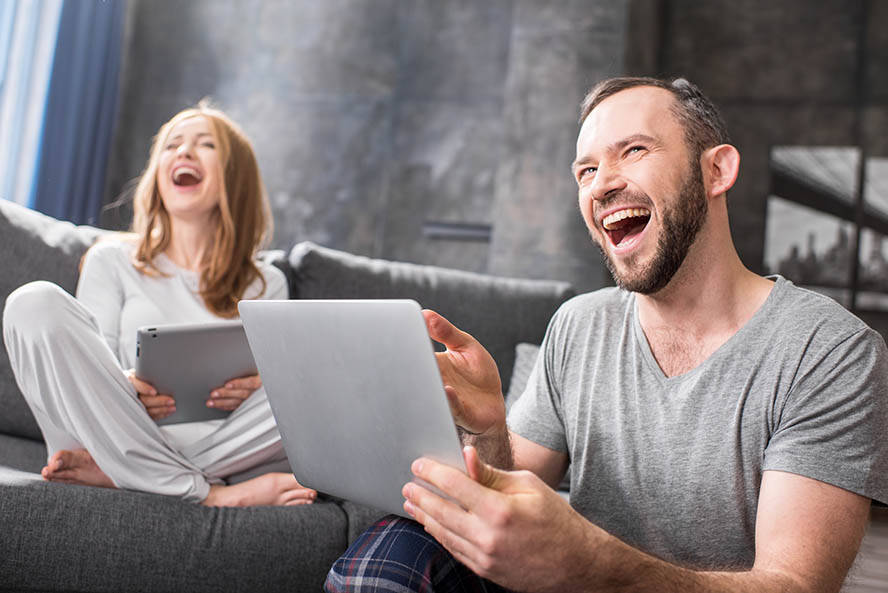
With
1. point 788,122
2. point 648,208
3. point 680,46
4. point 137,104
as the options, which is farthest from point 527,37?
point 648,208

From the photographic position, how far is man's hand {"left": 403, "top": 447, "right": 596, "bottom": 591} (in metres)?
0.73

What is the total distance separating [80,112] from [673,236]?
3505 millimetres

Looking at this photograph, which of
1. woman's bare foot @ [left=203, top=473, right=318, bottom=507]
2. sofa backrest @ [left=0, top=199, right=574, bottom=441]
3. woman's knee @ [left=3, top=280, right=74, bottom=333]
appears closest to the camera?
woman's knee @ [left=3, top=280, right=74, bottom=333]

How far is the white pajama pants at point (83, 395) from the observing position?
1.50m

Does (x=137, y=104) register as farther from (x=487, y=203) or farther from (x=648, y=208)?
(x=648, y=208)

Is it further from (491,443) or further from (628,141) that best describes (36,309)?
(628,141)

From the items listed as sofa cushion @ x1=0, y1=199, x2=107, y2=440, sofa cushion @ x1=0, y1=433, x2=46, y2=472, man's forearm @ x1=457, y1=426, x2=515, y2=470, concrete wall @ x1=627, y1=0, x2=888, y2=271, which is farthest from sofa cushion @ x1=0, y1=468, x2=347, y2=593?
concrete wall @ x1=627, y1=0, x2=888, y2=271

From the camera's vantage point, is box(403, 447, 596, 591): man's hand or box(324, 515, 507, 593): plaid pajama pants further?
box(324, 515, 507, 593): plaid pajama pants

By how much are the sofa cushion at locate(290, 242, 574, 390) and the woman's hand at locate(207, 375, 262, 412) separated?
1.89 ft

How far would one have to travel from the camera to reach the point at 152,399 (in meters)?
1.60

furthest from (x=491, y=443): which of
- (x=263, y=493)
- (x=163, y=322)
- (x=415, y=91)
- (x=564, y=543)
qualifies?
(x=415, y=91)

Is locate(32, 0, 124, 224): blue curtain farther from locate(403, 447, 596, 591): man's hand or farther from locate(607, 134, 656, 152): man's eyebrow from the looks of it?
locate(403, 447, 596, 591): man's hand

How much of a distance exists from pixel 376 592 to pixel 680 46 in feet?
Result: 13.3

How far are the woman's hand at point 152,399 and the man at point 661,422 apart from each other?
730mm
